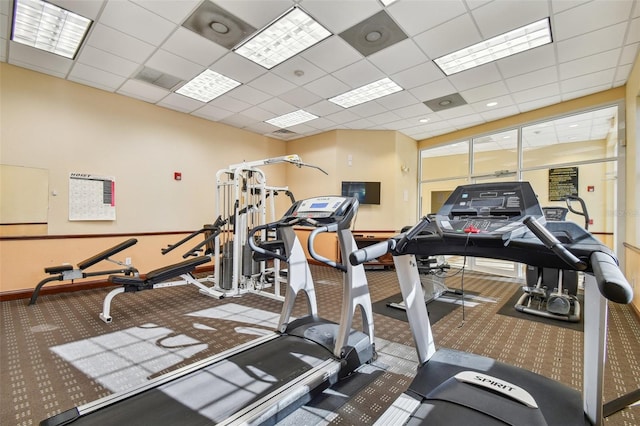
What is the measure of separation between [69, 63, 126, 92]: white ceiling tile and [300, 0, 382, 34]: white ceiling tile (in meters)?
3.19

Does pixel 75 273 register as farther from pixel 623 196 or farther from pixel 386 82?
pixel 623 196

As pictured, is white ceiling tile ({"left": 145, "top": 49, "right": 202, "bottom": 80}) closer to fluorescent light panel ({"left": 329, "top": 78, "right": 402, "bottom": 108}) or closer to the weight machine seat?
fluorescent light panel ({"left": 329, "top": 78, "right": 402, "bottom": 108})

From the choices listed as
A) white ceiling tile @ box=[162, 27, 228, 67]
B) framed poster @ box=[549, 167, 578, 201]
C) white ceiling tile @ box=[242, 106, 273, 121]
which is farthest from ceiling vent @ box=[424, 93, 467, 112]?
white ceiling tile @ box=[162, 27, 228, 67]

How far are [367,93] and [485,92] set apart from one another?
6.21 ft

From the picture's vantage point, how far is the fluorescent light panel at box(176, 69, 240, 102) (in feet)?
14.4

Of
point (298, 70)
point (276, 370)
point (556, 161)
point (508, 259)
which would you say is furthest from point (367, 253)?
point (556, 161)

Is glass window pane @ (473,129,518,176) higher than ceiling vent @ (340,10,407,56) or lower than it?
lower

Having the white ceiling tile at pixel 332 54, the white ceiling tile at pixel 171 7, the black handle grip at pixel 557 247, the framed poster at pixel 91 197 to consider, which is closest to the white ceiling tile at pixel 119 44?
the white ceiling tile at pixel 171 7

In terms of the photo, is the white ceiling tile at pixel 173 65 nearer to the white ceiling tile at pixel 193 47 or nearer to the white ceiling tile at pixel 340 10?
the white ceiling tile at pixel 193 47

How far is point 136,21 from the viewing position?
3.09 metres

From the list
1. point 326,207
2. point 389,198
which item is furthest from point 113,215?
point 389,198

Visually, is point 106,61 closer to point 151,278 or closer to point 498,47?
point 151,278

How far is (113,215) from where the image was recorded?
489 cm

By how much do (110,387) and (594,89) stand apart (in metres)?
7.11
